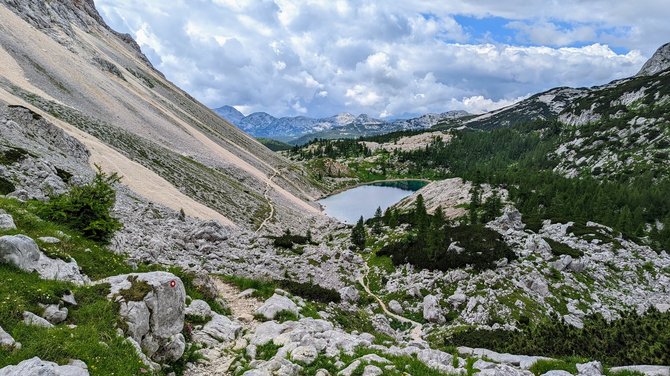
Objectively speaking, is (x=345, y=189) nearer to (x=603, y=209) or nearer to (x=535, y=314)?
(x=603, y=209)

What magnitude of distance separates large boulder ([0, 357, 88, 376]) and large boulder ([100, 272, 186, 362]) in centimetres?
308

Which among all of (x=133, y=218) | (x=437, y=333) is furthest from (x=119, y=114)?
(x=437, y=333)

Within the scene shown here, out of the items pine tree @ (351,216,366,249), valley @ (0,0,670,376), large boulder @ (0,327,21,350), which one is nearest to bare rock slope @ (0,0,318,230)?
valley @ (0,0,670,376)

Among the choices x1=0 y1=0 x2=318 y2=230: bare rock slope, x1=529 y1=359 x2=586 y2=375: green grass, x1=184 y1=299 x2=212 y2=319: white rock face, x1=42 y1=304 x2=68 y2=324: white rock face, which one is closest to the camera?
x1=42 y1=304 x2=68 y2=324: white rock face

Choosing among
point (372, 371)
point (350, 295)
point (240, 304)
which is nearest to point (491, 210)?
point (350, 295)

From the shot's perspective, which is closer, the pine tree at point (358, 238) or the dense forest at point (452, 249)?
the dense forest at point (452, 249)

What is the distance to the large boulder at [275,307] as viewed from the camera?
2099 centimetres

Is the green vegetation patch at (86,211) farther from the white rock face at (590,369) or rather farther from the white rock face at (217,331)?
the white rock face at (590,369)

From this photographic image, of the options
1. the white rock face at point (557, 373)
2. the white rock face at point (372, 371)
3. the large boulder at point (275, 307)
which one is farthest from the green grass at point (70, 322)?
the white rock face at point (557, 373)

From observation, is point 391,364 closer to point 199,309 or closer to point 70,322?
point 199,309

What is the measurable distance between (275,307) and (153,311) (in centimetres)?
760

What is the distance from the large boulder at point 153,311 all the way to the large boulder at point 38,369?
3.08m

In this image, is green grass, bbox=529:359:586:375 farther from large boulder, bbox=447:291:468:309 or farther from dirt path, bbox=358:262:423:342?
large boulder, bbox=447:291:468:309

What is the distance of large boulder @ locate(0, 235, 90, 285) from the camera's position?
14.4 m
